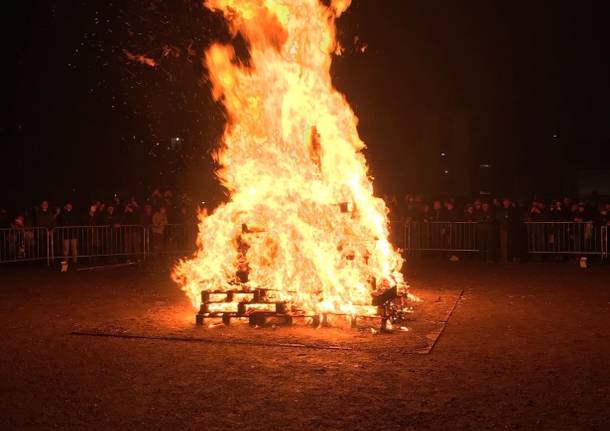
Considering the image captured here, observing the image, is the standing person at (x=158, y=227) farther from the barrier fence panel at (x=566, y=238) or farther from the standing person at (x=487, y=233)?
the barrier fence panel at (x=566, y=238)

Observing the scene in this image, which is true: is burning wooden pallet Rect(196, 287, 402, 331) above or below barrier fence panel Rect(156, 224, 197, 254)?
below

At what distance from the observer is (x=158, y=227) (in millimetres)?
17844

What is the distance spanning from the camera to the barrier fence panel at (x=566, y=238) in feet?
54.6

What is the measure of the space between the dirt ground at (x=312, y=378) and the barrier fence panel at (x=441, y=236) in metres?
7.29

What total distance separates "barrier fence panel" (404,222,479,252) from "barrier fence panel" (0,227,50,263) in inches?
367

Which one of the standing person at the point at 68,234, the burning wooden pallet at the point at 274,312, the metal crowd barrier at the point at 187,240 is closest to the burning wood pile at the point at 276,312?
the burning wooden pallet at the point at 274,312

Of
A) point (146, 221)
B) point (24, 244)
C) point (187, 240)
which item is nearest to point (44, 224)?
point (24, 244)

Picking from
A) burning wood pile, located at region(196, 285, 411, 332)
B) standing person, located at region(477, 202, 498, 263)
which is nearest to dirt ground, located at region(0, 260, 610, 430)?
burning wood pile, located at region(196, 285, 411, 332)

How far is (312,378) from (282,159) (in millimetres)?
4613

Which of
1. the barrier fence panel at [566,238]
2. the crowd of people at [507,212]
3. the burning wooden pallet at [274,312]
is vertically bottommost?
the burning wooden pallet at [274,312]

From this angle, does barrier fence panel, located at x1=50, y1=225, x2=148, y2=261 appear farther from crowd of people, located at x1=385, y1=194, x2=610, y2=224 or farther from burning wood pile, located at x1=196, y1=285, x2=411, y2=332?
burning wood pile, located at x1=196, y1=285, x2=411, y2=332

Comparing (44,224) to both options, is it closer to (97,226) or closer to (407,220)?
(97,226)

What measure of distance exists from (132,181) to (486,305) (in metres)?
18.4

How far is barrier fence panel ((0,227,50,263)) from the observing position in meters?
16.2
